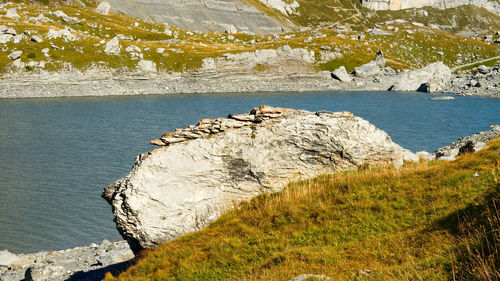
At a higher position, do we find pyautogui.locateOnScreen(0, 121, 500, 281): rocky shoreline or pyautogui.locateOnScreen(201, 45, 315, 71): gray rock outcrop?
pyautogui.locateOnScreen(201, 45, 315, 71): gray rock outcrop

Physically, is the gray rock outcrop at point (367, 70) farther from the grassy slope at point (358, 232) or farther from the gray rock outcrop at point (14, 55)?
the grassy slope at point (358, 232)

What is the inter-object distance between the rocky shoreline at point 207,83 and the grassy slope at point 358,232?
108677 mm

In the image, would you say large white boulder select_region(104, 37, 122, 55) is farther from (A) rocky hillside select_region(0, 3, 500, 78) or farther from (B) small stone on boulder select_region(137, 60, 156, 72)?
(B) small stone on boulder select_region(137, 60, 156, 72)

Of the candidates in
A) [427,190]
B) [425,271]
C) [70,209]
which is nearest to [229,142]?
[427,190]

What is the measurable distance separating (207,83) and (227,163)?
115 metres

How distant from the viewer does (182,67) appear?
5404 inches

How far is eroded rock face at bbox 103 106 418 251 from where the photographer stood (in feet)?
57.3

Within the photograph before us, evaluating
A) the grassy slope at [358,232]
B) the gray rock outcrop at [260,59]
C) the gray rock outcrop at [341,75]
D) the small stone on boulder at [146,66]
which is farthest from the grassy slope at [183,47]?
the grassy slope at [358,232]

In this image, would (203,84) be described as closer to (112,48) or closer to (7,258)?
(112,48)

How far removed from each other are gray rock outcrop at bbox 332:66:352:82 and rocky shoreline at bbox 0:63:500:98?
1.32 metres

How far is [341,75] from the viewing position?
137 metres

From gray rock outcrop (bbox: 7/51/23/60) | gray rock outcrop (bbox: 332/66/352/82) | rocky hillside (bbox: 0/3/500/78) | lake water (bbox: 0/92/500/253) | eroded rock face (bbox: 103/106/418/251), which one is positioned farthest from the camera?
gray rock outcrop (bbox: 332/66/352/82)

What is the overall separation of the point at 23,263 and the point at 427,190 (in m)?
24.2

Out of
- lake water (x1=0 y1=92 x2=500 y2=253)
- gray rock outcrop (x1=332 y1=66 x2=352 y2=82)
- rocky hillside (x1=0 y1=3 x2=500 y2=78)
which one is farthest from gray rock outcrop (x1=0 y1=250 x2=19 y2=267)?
gray rock outcrop (x1=332 y1=66 x2=352 y2=82)
